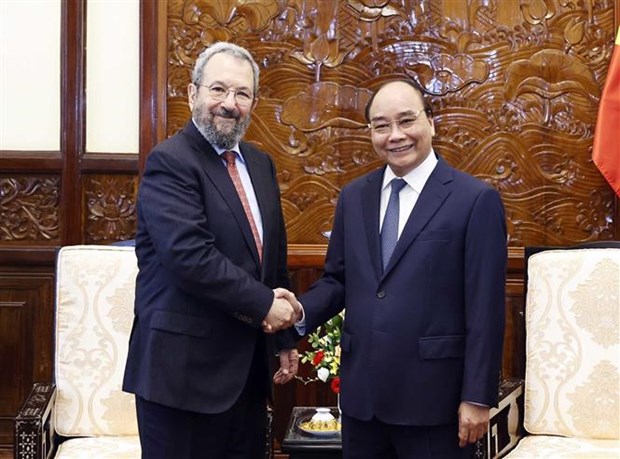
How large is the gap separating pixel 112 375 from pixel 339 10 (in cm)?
181

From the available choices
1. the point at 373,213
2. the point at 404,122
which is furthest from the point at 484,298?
the point at 404,122

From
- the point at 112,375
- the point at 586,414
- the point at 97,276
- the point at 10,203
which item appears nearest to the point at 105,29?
the point at 10,203

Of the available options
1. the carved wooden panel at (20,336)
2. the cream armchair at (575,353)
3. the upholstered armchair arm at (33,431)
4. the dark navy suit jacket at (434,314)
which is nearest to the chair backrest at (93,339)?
the upholstered armchair arm at (33,431)

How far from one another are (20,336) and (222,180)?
183 centimetres

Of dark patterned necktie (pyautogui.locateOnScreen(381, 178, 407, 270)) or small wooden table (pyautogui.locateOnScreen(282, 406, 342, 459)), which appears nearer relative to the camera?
dark patterned necktie (pyautogui.locateOnScreen(381, 178, 407, 270))

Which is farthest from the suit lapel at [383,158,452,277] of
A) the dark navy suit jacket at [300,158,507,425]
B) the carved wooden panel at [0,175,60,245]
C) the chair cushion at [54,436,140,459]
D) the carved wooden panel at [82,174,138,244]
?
the carved wooden panel at [0,175,60,245]

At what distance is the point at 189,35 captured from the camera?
3.15 meters

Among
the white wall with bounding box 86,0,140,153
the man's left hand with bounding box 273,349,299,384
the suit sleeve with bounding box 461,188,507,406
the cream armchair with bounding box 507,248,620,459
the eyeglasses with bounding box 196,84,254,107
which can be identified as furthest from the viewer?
the white wall with bounding box 86,0,140,153

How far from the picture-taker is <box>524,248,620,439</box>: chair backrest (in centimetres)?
237

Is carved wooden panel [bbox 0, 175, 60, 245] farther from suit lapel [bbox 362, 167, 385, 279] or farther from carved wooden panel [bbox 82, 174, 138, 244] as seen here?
suit lapel [bbox 362, 167, 385, 279]

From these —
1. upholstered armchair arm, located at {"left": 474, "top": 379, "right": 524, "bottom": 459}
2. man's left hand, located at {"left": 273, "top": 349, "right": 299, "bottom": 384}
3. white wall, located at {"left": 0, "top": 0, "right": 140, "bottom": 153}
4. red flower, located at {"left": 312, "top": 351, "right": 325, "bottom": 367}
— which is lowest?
upholstered armchair arm, located at {"left": 474, "top": 379, "right": 524, "bottom": 459}

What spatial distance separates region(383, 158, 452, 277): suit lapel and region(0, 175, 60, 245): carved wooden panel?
203 centimetres

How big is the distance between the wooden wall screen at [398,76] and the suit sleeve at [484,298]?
4.74 ft

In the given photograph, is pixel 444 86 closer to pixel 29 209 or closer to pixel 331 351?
pixel 331 351
